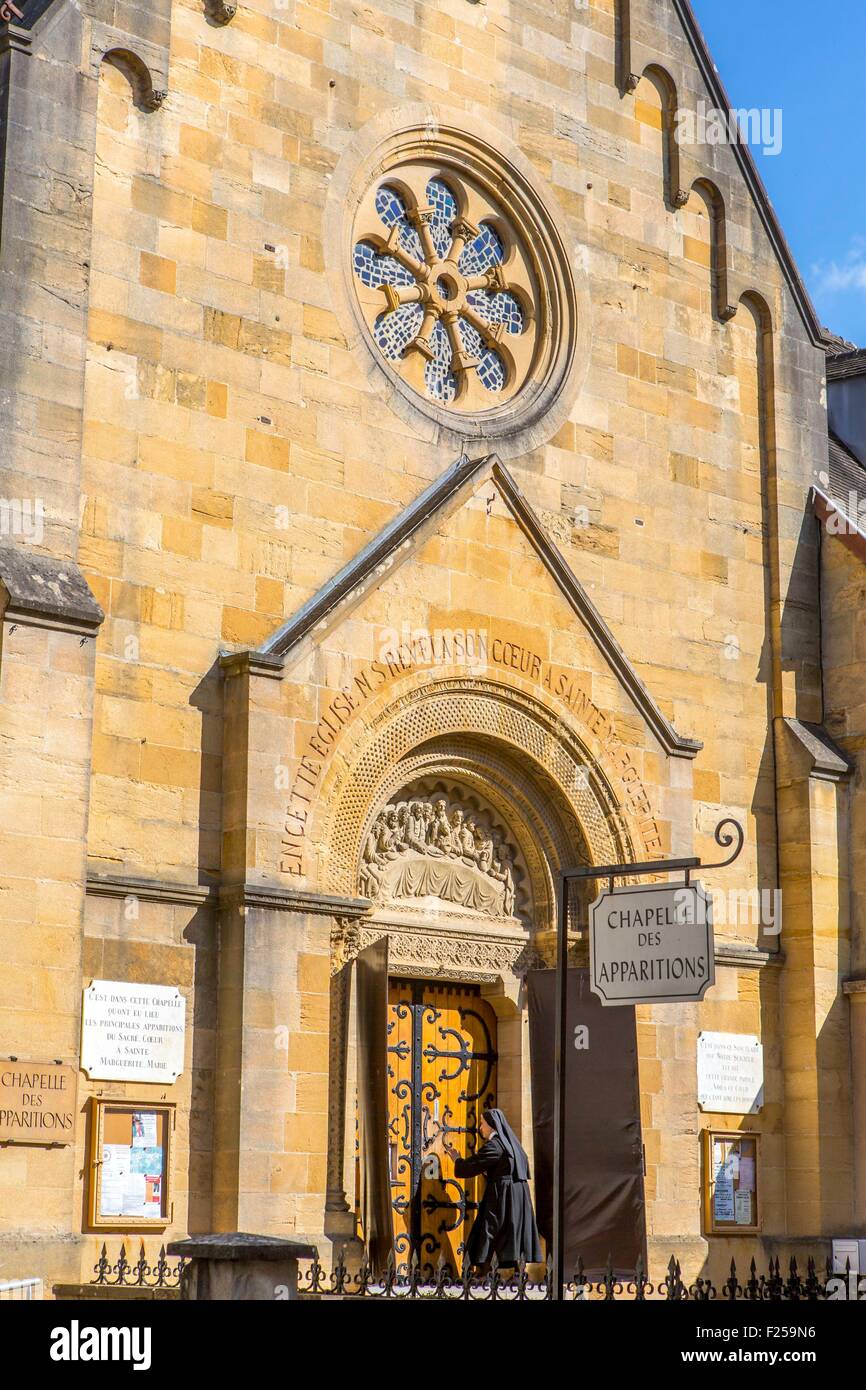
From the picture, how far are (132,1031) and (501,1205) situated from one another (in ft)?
11.6

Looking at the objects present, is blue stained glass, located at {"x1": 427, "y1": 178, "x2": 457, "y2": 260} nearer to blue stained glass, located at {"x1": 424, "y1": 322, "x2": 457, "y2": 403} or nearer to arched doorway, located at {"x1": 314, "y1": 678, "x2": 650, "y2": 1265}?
blue stained glass, located at {"x1": 424, "y1": 322, "x2": 457, "y2": 403}

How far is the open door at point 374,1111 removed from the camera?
1612cm

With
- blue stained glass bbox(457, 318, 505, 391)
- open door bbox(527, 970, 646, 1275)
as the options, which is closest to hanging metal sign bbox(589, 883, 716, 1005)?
open door bbox(527, 970, 646, 1275)

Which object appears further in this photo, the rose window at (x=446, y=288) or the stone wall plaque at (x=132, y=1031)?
the rose window at (x=446, y=288)

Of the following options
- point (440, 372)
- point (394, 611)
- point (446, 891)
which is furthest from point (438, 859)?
point (440, 372)

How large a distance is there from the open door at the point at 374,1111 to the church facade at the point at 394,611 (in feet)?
0.16

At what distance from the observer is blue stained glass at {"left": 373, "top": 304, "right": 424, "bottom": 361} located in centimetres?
1866

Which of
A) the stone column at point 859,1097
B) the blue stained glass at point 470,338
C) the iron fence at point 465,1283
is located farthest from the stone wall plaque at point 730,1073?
the blue stained glass at point 470,338

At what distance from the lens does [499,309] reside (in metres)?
19.8

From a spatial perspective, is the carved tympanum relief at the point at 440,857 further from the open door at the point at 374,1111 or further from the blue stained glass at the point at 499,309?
the blue stained glass at the point at 499,309

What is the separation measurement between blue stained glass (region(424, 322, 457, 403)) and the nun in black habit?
6702 mm

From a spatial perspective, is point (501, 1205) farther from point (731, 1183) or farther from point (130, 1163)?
point (731, 1183)
